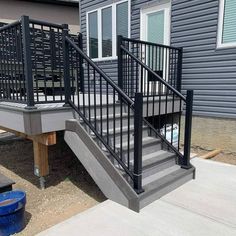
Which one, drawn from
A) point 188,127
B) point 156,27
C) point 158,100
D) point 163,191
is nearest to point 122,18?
point 156,27

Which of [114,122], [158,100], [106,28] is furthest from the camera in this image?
[106,28]

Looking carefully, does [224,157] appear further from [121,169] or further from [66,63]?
[66,63]

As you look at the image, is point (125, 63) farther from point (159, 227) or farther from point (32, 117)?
point (159, 227)

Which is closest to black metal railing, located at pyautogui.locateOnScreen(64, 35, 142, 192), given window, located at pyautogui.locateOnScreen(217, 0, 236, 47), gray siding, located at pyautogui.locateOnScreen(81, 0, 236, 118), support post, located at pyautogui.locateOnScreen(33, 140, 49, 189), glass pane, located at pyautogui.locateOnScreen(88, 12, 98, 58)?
support post, located at pyautogui.locateOnScreen(33, 140, 49, 189)

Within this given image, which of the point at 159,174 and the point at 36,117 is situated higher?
the point at 36,117

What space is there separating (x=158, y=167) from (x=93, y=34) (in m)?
5.14

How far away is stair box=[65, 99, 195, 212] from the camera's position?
101 inches

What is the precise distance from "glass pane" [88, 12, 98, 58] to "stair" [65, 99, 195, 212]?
4.20 m

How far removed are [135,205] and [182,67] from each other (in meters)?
3.44

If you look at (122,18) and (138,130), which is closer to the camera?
(138,130)

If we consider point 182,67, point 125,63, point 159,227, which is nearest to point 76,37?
point 125,63

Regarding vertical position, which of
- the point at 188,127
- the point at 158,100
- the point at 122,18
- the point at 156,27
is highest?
the point at 122,18

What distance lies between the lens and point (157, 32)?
5469 millimetres

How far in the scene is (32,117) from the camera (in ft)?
9.18
